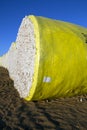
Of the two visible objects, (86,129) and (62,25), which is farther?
(62,25)

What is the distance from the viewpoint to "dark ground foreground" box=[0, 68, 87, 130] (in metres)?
5.41

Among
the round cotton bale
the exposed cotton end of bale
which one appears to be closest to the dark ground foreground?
the round cotton bale

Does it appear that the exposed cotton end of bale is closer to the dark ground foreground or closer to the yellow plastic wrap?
the yellow plastic wrap

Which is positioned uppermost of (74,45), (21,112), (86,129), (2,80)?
(74,45)

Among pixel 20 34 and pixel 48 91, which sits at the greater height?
pixel 20 34

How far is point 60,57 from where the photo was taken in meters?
6.92

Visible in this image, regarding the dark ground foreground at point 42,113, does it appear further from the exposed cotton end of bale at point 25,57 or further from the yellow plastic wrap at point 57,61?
the exposed cotton end of bale at point 25,57

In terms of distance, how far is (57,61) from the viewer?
6879 mm

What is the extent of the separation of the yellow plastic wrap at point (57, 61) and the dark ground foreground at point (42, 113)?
0.33 m

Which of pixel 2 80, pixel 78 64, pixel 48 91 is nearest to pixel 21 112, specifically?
pixel 48 91

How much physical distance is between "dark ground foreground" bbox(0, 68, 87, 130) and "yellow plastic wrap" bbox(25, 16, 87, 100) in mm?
334

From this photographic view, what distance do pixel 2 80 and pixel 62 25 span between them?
13.2 ft

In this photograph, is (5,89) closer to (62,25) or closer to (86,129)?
(62,25)

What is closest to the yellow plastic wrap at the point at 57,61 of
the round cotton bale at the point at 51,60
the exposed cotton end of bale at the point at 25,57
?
the round cotton bale at the point at 51,60
